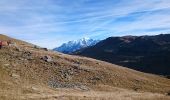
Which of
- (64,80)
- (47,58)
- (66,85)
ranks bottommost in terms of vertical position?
(66,85)

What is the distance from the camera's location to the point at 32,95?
4609 centimetres

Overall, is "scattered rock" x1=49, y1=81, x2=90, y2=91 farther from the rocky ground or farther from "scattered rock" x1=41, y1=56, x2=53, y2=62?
"scattered rock" x1=41, y1=56, x2=53, y2=62

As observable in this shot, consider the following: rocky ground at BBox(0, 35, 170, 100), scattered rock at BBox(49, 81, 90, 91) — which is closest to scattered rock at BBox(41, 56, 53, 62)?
rocky ground at BBox(0, 35, 170, 100)

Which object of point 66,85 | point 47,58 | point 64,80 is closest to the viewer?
point 66,85

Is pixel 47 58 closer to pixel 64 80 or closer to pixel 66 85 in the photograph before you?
pixel 64 80

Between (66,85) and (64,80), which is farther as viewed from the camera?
(64,80)

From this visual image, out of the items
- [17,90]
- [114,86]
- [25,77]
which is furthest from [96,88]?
[17,90]

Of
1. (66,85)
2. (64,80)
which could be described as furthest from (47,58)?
(66,85)

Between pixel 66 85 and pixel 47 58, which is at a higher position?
pixel 47 58

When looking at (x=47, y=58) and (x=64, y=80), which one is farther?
(x=47, y=58)

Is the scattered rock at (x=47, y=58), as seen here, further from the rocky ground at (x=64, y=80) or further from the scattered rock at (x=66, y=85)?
the scattered rock at (x=66, y=85)

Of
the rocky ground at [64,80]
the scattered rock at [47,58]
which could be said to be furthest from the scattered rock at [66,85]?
the scattered rock at [47,58]

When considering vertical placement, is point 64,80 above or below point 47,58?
below

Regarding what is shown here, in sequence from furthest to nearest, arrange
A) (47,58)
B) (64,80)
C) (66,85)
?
(47,58) → (64,80) → (66,85)
